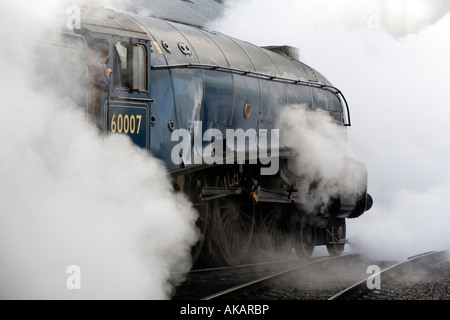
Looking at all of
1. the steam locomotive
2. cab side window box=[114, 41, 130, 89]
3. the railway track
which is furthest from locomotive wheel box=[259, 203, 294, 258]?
cab side window box=[114, 41, 130, 89]

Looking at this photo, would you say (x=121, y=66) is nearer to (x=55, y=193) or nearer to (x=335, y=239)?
(x=55, y=193)

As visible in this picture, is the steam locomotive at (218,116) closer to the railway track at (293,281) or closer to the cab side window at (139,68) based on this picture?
the cab side window at (139,68)

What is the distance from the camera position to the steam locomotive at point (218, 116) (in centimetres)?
A: 861

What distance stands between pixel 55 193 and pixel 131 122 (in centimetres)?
173

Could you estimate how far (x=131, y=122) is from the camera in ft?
28.5

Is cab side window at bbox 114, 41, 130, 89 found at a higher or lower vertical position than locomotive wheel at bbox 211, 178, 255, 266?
higher

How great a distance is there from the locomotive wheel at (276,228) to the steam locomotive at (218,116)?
0.06 ft

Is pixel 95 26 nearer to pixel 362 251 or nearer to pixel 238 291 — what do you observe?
pixel 238 291

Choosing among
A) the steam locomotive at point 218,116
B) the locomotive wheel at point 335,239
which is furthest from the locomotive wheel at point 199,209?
the locomotive wheel at point 335,239

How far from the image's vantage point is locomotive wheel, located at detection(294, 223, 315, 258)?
46.7ft

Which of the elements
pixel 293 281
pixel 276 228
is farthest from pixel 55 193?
pixel 276 228

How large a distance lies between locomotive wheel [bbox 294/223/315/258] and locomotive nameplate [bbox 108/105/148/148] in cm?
595

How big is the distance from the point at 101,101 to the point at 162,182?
120 centimetres

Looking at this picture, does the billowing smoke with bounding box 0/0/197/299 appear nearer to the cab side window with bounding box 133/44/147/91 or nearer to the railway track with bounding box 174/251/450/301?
the cab side window with bounding box 133/44/147/91
